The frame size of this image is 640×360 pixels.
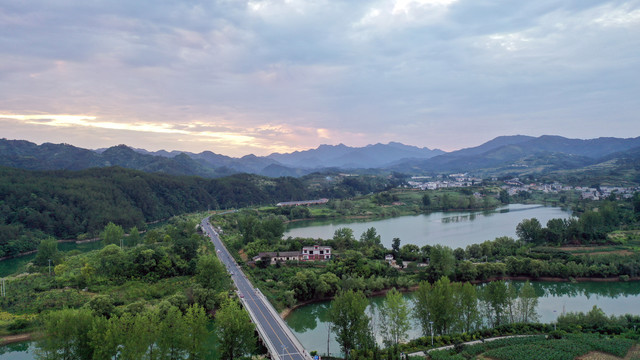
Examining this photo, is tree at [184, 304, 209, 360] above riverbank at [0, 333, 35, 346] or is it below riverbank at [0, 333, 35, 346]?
above

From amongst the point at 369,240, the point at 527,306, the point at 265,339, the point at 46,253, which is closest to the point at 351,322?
the point at 265,339

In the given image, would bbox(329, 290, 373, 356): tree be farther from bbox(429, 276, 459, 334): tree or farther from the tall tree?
bbox(429, 276, 459, 334): tree

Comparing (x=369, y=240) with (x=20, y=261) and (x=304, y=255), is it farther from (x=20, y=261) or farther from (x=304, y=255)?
(x=20, y=261)

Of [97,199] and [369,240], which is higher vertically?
[97,199]

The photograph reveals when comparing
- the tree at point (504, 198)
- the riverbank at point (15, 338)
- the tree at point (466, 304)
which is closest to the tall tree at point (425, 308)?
the tree at point (466, 304)

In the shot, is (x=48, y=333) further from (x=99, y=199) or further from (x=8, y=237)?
(x=99, y=199)

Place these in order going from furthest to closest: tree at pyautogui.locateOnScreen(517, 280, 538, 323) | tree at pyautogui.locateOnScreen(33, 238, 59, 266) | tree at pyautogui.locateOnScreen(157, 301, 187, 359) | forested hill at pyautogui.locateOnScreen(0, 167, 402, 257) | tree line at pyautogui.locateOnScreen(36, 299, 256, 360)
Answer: forested hill at pyautogui.locateOnScreen(0, 167, 402, 257), tree at pyautogui.locateOnScreen(33, 238, 59, 266), tree at pyautogui.locateOnScreen(517, 280, 538, 323), tree at pyautogui.locateOnScreen(157, 301, 187, 359), tree line at pyautogui.locateOnScreen(36, 299, 256, 360)

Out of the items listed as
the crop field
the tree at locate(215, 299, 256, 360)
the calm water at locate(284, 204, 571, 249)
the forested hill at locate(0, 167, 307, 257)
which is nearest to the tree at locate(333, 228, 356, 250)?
the calm water at locate(284, 204, 571, 249)

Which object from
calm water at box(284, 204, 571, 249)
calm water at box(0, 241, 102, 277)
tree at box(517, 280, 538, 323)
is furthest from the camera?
calm water at box(284, 204, 571, 249)
